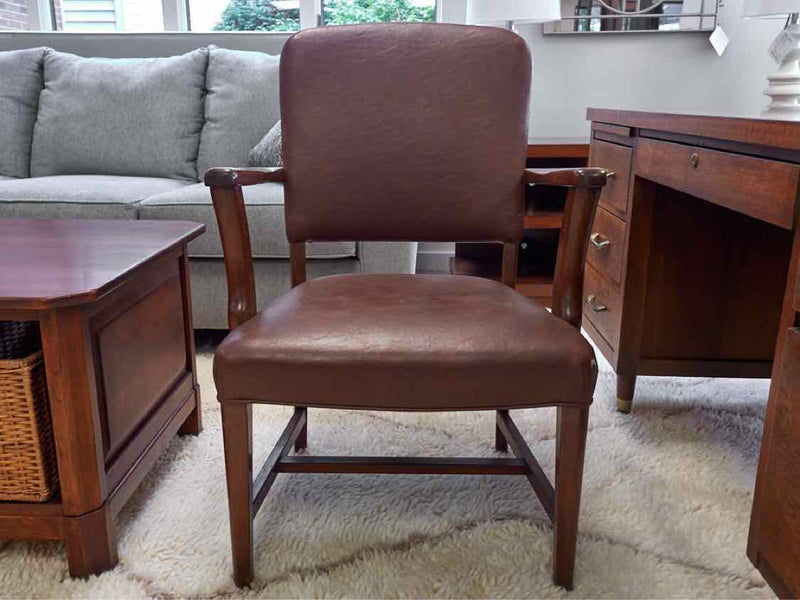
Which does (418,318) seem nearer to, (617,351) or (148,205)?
(617,351)

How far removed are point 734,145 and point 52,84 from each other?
8.19ft

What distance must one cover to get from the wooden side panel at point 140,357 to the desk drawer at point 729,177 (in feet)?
3.57

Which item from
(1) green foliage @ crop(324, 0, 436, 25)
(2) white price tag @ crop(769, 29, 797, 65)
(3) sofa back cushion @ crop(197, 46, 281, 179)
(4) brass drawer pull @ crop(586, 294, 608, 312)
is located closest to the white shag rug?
(4) brass drawer pull @ crop(586, 294, 608, 312)

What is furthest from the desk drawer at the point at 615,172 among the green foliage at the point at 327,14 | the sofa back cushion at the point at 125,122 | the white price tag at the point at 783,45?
the green foliage at the point at 327,14

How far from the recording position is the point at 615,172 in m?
1.79

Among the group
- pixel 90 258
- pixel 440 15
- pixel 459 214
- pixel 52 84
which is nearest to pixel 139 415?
pixel 90 258

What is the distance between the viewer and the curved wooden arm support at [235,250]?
113 centimetres

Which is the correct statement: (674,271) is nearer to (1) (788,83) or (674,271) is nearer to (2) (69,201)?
(1) (788,83)

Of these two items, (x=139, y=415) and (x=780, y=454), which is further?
(x=139, y=415)

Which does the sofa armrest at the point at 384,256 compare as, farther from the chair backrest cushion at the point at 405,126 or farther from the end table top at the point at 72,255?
the chair backrest cushion at the point at 405,126

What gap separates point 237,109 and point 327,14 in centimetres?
97

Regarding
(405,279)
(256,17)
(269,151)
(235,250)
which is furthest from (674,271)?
(256,17)

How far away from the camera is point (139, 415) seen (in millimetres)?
1330

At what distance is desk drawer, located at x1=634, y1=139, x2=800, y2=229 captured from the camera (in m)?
1.02
